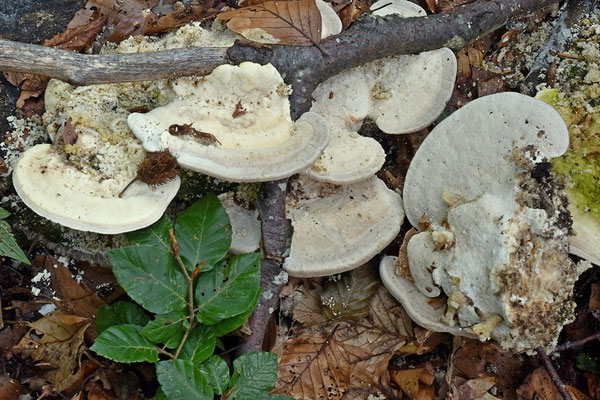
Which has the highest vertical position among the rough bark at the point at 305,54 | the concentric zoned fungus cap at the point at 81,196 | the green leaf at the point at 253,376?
the rough bark at the point at 305,54

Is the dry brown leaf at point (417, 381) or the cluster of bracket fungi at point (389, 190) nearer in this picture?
the cluster of bracket fungi at point (389, 190)

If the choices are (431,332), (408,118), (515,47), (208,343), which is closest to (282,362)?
(208,343)

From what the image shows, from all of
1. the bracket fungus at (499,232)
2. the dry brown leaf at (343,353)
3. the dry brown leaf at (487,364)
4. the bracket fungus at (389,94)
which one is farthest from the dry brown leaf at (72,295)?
the dry brown leaf at (487,364)

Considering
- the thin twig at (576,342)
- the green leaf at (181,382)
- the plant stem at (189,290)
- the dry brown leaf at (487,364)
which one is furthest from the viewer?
the dry brown leaf at (487,364)

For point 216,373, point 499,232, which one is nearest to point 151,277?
point 216,373

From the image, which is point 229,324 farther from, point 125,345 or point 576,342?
point 576,342

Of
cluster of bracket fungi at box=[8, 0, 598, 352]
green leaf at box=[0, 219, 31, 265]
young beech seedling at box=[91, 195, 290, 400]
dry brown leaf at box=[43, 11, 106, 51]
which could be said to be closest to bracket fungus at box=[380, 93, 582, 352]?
cluster of bracket fungi at box=[8, 0, 598, 352]

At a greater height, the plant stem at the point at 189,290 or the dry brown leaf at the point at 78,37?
the dry brown leaf at the point at 78,37

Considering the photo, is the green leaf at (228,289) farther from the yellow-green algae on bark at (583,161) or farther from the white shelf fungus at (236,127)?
the yellow-green algae on bark at (583,161)
